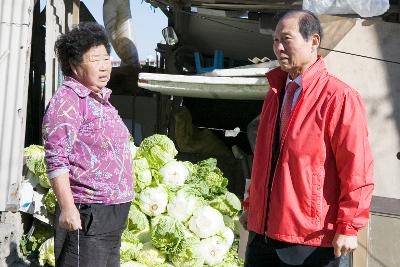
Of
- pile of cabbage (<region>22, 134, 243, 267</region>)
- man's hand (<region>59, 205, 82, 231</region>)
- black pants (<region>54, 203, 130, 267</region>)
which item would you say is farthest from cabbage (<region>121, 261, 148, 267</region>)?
man's hand (<region>59, 205, 82, 231</region>)

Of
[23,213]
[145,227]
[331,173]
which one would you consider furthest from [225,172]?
[331,173]

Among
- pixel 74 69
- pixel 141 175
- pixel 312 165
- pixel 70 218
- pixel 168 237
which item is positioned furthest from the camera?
pixel 141 175

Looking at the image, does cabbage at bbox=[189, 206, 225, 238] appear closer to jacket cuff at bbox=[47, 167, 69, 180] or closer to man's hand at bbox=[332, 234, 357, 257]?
jacket cuff at bbox=[47, 167, 69, 180]

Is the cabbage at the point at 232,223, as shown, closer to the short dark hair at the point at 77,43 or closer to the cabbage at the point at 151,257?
the cabbage at the point at 151,257

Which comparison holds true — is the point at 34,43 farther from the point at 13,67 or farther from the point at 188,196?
the point at 188,196

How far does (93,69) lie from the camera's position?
2941 millimetres

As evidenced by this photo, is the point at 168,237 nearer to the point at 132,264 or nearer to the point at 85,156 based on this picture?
the point at 132,264

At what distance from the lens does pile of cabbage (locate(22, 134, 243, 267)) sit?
4.71m

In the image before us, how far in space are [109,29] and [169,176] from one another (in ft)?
8.99

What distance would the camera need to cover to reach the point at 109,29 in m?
7.36

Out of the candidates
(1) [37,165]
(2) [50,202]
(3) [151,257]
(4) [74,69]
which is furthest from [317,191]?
(1) [37,165]

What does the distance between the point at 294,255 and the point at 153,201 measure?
278 centimetres

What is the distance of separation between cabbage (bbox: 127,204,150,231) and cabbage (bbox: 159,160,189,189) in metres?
0.50

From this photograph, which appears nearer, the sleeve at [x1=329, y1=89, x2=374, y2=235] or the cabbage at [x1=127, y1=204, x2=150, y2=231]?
the sleeve at [x1=329, y1=89, x2=374, y2=235]
